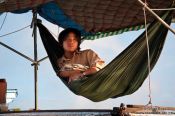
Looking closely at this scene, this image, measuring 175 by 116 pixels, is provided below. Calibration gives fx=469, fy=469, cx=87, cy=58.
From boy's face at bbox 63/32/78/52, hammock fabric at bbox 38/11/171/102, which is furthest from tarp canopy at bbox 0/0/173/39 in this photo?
hammock fabric at bbox 38/11/171/102

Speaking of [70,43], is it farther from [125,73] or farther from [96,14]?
[96,14]

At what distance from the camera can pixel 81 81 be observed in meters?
4.34

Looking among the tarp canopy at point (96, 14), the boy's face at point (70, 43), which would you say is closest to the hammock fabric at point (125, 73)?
the boy's face at point (70, 43)

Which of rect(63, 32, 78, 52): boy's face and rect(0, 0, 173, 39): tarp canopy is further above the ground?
rect(0, 0, 173, 39): tarp canopy

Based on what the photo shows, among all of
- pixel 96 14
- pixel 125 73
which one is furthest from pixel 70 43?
pixel 96 14

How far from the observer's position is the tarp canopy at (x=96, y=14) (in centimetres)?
587

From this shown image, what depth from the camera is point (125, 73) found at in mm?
4320

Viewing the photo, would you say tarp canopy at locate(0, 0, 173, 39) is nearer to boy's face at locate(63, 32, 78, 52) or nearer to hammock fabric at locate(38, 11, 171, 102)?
boy's face at locate(63, 32, 78, 52)

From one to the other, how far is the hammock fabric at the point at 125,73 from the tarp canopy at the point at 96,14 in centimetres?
109

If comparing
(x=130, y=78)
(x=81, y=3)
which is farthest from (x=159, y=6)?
(x=130, y=78)

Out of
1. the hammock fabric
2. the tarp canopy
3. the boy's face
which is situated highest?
the tarp canopy

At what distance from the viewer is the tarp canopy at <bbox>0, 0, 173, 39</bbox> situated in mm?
5871

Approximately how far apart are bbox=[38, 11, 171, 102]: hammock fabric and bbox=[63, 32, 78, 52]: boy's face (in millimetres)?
603

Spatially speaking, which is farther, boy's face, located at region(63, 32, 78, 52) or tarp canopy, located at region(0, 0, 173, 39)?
tarp canopy, located at region(0, 0, 173, 39)
